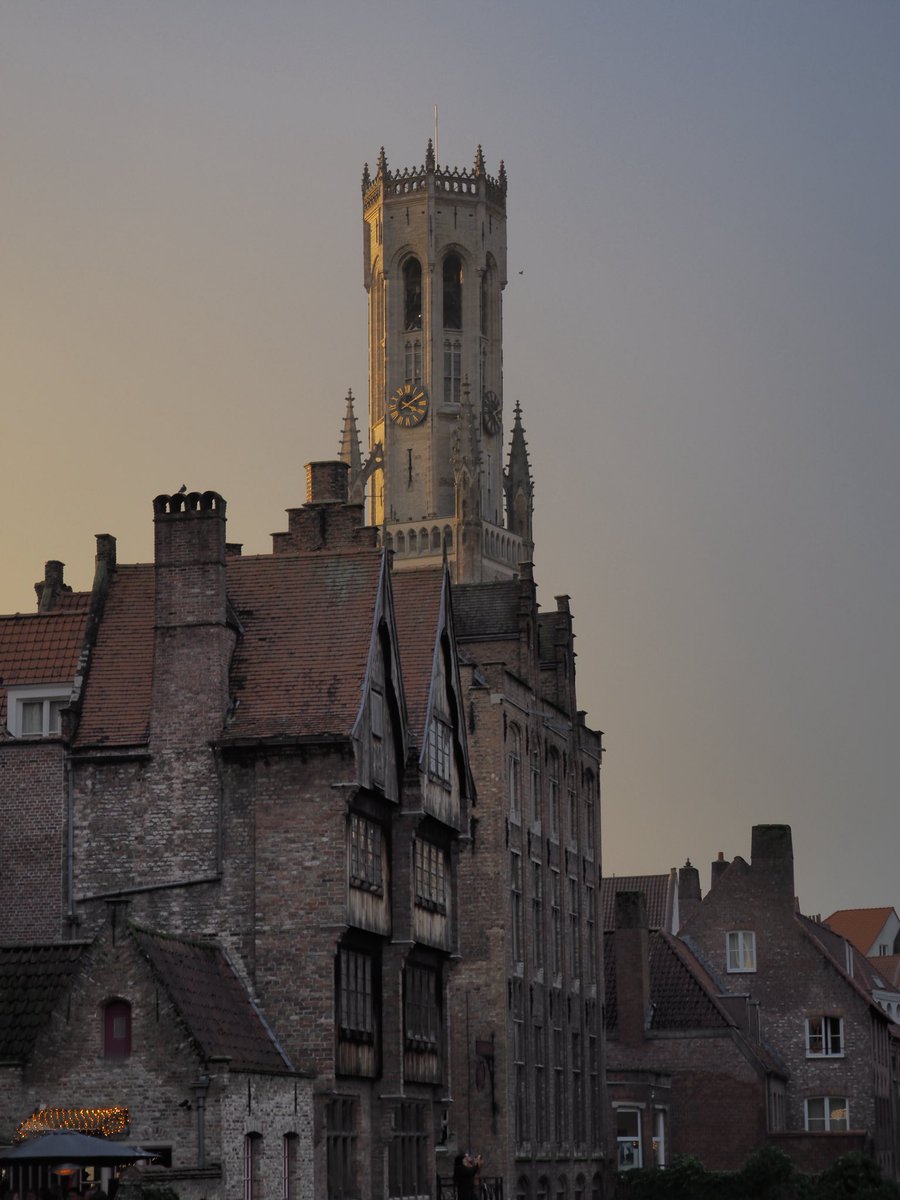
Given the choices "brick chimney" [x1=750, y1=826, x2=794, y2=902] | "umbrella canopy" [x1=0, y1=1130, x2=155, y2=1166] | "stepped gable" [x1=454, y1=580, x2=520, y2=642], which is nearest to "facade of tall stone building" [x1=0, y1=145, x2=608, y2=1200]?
"umbrella canopy" [x1=0, y1=1130, x2=155, y2=1166]

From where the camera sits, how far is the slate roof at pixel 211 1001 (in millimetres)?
44656

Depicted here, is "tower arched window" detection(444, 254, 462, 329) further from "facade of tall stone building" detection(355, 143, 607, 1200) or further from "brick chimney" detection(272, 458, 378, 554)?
"brick chimney" detection(272, 458, 378, 554)

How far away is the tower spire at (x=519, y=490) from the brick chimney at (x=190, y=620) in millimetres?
131956

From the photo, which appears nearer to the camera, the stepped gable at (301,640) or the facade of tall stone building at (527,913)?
the stepped gable at (301,640)

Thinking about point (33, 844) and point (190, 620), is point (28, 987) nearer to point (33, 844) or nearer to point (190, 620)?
point (33, 844)

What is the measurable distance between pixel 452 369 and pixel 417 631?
13371 centimetres

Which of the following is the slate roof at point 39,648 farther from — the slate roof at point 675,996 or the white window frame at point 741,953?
the white window frame at point 741,953

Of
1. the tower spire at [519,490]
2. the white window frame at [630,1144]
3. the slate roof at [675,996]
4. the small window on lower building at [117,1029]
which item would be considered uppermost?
the tower spire at [519,490]

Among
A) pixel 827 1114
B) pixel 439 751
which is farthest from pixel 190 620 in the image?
pixel 827 1114

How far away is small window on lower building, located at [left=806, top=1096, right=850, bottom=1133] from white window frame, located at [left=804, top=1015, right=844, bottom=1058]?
1555mm

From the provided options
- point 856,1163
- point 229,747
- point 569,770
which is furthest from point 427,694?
point 856,1163

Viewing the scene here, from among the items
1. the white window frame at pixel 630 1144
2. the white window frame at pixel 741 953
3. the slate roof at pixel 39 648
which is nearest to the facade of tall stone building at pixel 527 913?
the white window frame at pixel 630 1144

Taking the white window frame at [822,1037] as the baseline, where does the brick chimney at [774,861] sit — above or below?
above

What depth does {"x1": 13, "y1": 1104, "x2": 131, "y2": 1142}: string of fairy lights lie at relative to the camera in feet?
145
